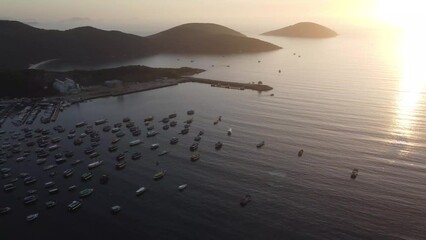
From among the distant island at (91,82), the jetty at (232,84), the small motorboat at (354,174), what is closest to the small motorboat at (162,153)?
the small motorboat at (354,174)

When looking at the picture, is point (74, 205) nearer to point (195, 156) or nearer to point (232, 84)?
point (195, 156)

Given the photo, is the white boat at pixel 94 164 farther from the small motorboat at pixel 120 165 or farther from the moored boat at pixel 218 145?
the moored boat at pixel 218 145

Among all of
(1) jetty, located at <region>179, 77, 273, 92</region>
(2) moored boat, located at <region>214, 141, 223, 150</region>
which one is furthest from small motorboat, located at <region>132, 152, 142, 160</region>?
(1) jetty, located at <region>179, 77, 273, 92</region>

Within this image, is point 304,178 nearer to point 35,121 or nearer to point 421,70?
point 35,121

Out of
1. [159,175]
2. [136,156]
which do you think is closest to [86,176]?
[136,156]

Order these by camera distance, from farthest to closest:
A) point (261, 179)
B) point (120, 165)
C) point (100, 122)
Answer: point (100, 122) → point (120, 165) → point (261, 179)

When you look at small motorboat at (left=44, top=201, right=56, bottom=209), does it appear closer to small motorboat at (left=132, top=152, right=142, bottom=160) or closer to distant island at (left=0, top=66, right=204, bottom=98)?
small motorboat at (left=132, top=152, right=142, bottom=160)
